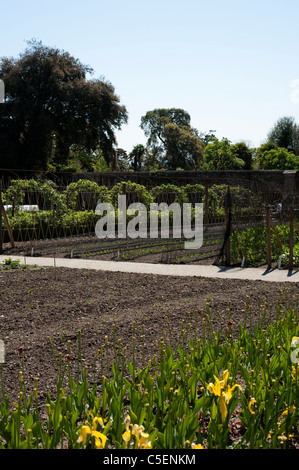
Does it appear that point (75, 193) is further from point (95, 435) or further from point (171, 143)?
point (171, 143)

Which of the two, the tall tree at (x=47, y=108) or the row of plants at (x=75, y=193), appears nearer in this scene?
the row of plants at (x=75, y=193)

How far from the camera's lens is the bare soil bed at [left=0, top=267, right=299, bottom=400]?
13.9 feet

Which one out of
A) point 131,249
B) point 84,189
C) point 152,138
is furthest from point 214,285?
point 152,138

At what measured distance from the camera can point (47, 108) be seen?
31562 millimetres

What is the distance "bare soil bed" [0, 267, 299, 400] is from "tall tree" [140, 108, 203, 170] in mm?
42723

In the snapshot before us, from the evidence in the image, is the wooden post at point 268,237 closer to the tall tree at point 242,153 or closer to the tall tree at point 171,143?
the tall tree at point 242,153

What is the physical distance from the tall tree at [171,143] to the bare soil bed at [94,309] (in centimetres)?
4272

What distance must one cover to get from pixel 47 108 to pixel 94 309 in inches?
1084

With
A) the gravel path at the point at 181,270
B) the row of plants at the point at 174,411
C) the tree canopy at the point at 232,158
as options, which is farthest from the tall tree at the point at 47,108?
the row of plants at the point at 174,411

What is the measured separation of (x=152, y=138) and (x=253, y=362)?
53.0 m

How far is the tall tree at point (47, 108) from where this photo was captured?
30156 mm

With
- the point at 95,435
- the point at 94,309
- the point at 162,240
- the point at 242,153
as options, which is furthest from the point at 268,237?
the point at 242,153

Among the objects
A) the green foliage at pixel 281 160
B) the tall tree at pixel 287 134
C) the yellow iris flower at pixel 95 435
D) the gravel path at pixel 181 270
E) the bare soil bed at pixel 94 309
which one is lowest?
the bare soil bed at pixel 94 309
